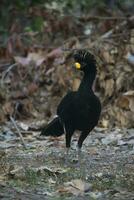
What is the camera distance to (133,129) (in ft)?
32.1

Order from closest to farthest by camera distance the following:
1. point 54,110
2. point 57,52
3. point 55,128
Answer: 1. point 55,128
2. point 54,110
3. point 57,52

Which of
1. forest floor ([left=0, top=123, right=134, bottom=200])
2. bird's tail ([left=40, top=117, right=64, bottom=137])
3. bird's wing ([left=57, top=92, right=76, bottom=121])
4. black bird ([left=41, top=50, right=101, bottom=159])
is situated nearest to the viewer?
forest floor ([left=0, top=123, right=134, bottom=200])

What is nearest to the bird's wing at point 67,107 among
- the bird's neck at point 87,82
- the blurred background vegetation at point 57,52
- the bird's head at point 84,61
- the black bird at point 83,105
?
the black bird at point 83,105

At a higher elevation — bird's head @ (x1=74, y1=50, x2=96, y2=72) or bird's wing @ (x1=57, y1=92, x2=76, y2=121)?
bird's head @ (x1=74, y1=50, x2=96, y2=72)

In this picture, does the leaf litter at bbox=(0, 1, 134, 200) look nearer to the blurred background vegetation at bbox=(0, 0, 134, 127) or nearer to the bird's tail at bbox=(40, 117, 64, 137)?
the blurred background vegetation at bbox=(0, 0, 134, 127)

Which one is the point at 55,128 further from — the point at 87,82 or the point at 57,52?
the point at 57,52

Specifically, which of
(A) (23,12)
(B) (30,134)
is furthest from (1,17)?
(B) (30,134)

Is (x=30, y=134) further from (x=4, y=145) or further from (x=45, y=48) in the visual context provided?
(x=45, y=48)

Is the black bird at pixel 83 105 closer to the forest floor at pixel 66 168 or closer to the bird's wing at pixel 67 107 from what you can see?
the bird's wing at pixel 67 107

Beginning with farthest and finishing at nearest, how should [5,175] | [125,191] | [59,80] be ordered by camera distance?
[59,80] < [5,175] < [125,191]

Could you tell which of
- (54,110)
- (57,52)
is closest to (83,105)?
(54,110)

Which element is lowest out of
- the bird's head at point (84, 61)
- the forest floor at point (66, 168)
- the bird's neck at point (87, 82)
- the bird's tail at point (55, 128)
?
the forest floor at point (66, 168)

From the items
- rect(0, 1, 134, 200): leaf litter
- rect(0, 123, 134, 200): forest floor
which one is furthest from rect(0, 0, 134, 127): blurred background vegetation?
rect(0, 123, 134, 200): forest floor

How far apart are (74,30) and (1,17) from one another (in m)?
1.83
